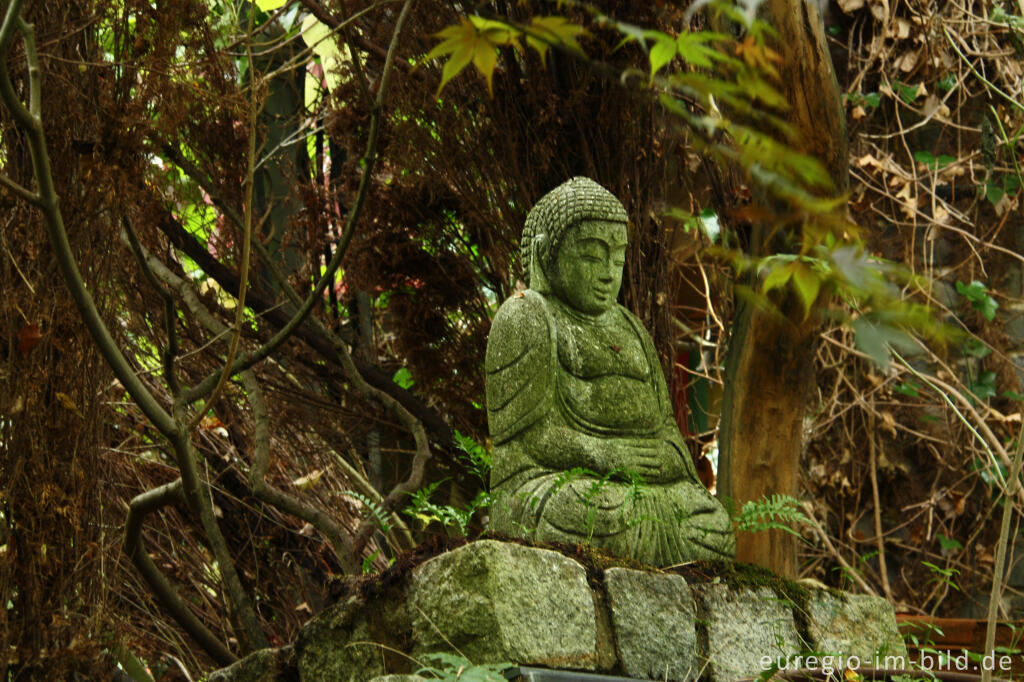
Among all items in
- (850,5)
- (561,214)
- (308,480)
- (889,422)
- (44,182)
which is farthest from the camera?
(850,5)

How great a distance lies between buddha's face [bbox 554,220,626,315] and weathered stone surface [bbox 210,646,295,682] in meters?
1.83

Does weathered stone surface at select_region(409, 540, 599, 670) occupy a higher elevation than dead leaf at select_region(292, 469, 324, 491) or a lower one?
lower

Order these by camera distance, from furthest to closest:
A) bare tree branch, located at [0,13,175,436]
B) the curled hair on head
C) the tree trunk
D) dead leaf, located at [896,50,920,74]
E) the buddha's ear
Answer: dead leaf, located at [896,50,920,74] → the tree trunk → the buddha's ear → the curled hair on head → bare tree branch, located at [0,13,175,436]

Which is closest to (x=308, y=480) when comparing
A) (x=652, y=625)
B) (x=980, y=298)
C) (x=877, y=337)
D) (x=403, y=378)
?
(x=403, y=378)

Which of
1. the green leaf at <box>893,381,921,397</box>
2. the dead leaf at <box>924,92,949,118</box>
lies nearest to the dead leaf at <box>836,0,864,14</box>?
the dead leaf at <box>924,92,949,118</box>

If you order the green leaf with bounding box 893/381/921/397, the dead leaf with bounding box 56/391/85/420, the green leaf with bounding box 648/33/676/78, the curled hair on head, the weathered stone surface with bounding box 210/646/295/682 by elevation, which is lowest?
the weathered stone surface with bounding box 210/646/295/682

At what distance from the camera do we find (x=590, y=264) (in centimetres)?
498

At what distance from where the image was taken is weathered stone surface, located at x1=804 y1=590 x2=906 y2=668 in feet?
14.7

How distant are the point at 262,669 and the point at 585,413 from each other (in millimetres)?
1580

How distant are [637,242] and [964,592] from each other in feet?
10.2

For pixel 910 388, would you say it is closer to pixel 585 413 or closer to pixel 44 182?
pixel 585 413

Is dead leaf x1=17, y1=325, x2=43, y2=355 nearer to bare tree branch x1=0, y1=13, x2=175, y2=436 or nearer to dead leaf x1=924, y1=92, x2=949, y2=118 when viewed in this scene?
bare tree branch x1=0, y1=13, x2=175, y2=436

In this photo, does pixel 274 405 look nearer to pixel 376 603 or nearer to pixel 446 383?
Answer: pixel 446 383

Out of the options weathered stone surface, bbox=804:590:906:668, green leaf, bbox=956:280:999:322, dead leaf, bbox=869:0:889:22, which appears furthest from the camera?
dead leaf, bbox=869:0:889:22
